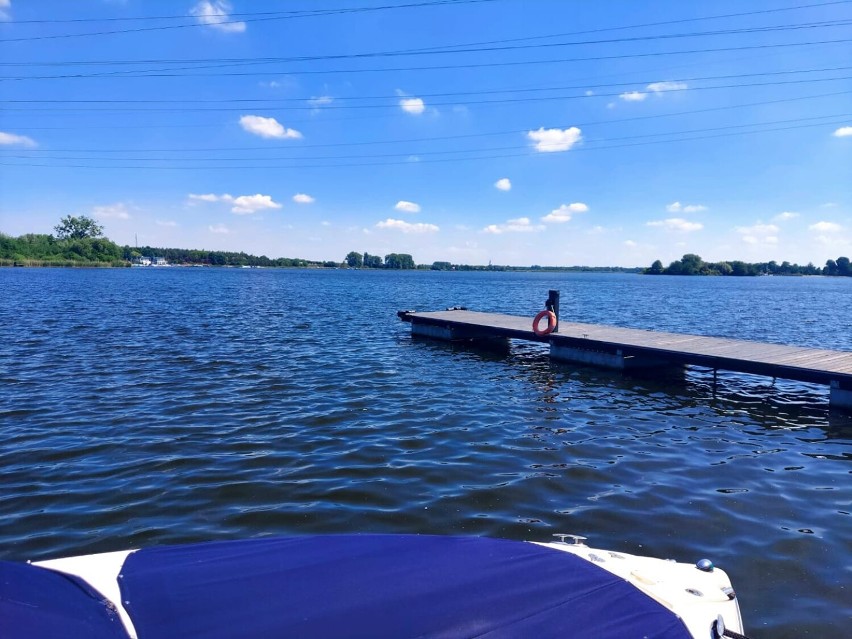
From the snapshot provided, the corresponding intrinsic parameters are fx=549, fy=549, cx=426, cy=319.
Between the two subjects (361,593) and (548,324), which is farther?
(548,324)

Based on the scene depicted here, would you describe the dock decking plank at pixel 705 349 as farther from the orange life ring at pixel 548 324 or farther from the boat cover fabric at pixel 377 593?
the boat cover fabric at pixel 377 593

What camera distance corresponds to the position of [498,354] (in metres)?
18.4

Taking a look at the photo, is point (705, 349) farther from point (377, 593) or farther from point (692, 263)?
point (692, 263)

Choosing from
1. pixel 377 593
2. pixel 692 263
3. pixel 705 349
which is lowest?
pixel 377 593

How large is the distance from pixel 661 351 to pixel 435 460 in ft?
27.4

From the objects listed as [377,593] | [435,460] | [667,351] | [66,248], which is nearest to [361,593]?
[377,593]

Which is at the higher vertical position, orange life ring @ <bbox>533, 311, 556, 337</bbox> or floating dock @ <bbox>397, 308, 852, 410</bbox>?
orange life ring @ <bbox>533, 311, 556, 337</bbox>

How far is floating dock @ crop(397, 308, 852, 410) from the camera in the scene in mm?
11320

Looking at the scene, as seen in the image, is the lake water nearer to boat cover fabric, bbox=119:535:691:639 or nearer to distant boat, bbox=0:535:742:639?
distant boat, bbox=0:535:742:639

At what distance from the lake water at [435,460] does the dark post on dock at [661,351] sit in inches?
26.2

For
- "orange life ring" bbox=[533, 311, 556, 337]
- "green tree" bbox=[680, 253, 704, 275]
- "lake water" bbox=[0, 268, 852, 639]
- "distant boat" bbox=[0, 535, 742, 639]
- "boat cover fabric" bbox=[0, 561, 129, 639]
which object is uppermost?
"green tree" bbox=[680, 253, 704, 275]

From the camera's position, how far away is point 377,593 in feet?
→ 9.71

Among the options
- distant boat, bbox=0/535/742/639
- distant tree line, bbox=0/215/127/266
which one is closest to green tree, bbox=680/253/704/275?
distant tree line, bbox=0/215/127/266

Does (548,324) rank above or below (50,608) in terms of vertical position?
above
